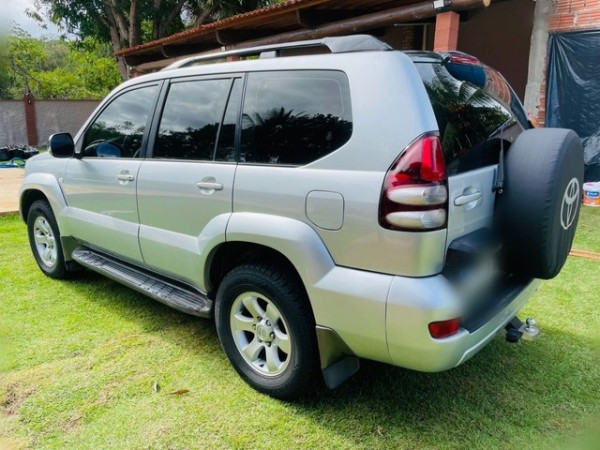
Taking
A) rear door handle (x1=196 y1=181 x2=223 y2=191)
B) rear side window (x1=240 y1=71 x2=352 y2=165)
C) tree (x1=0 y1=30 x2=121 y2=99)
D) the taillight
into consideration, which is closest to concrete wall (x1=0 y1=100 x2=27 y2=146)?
tree (x1=0 y1=30 x2=121 y2=99)

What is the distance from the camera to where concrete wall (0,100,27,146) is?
1864 cm

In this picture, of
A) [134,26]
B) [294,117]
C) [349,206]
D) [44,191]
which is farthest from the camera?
[134,26]

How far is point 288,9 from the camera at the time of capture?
7.91 meters

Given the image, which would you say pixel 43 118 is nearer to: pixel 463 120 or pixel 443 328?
pixel 463 120

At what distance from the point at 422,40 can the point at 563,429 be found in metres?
10.7

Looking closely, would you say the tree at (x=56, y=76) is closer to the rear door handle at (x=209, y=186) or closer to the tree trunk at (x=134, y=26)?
the tree trunk at (x=134, y=26)

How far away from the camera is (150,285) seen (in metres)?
3.28

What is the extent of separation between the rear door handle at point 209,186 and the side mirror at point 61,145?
1655 millimetres

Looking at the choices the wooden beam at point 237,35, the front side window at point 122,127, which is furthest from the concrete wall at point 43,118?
the front side window at point 122,127

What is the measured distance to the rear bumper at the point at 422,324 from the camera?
6.52 ft

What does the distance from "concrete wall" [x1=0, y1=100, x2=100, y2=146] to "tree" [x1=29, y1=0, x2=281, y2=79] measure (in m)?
3.22

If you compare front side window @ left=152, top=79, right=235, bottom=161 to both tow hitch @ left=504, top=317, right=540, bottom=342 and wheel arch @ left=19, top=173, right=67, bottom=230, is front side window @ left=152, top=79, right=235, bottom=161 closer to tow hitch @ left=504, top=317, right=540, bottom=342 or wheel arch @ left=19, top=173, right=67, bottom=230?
wheel arch @ left=19, top=173, right=67, bottom=230

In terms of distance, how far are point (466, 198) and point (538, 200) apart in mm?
348

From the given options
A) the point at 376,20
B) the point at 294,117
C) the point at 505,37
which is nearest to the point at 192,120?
the point at 294,117
